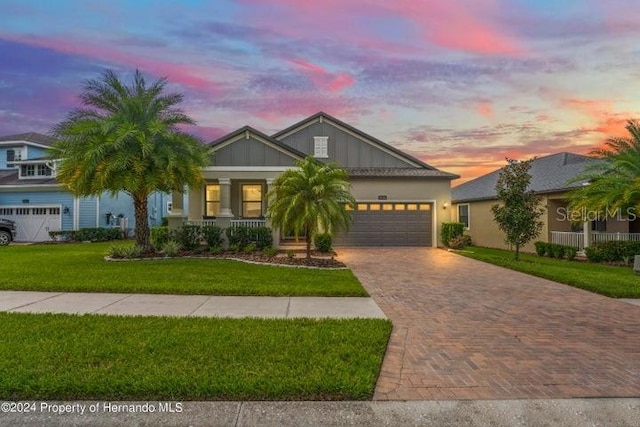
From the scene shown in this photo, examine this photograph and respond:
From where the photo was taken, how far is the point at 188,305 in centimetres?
679

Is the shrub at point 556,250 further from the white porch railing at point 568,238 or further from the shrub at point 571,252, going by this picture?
the white porch railing at point 568,238

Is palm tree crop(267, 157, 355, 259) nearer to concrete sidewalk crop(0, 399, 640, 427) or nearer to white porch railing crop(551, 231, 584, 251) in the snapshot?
concrete sidewalk crop(0, 399, 640, 427)

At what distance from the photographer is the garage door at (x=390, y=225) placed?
19922mm

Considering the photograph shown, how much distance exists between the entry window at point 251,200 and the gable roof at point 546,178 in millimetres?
11019

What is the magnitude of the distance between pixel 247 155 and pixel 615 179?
13765 mm

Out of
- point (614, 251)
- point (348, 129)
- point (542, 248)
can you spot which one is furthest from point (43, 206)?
point (614, 251)

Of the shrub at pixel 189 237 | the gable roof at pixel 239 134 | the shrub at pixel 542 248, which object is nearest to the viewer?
the shrub at pixel 189 237

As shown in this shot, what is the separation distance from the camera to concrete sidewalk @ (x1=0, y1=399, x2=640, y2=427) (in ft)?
10.0

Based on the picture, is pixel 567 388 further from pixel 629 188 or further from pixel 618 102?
pixel 618 102

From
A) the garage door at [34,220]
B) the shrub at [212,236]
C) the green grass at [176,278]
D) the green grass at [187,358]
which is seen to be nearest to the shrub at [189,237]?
the shrub at [212,236]

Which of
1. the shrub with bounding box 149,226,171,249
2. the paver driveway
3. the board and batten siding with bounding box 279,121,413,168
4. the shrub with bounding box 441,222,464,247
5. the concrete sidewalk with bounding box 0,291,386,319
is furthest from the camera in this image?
the board and batten siding with bounding box 279,121,413,168

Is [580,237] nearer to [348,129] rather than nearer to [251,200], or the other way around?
[348,129]

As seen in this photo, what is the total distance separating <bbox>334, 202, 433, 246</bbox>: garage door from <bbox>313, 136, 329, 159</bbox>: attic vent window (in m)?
4.25

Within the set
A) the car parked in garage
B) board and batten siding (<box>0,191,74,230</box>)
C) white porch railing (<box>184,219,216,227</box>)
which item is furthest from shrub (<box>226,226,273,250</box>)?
the car parked in garage
